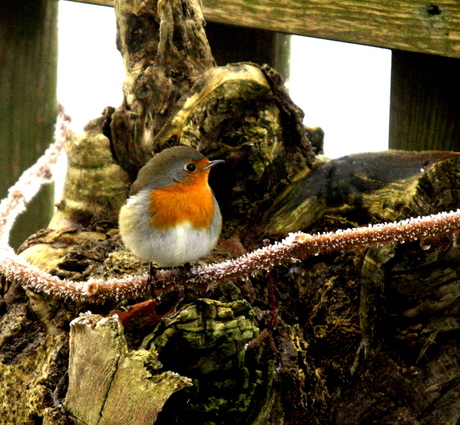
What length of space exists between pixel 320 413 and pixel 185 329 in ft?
1.67

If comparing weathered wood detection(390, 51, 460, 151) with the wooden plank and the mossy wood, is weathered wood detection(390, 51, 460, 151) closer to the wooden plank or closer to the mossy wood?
the wooden plank

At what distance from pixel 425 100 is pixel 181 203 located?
1147mm

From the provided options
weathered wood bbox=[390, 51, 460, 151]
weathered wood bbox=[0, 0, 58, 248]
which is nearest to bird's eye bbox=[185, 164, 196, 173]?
weathered wood bbox=[390, 51, 460, 151]

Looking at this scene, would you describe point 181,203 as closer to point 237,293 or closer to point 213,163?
point 213,163

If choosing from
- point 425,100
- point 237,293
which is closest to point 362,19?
point 425,100

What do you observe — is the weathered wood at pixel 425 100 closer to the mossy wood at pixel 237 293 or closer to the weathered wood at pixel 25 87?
the mossy wood at pixel 237 293

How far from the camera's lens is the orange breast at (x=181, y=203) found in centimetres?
183

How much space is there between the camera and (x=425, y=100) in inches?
98.4

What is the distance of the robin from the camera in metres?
1.76

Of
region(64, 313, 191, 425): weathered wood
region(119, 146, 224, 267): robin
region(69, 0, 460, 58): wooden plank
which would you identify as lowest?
region(64, 313, 191, 425): weathered wood

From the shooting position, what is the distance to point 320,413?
1732 mm

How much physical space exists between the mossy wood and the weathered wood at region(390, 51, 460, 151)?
61cm

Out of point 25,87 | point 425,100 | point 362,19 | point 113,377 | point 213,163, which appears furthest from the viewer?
point 25,87

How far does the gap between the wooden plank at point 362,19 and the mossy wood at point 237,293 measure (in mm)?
276
